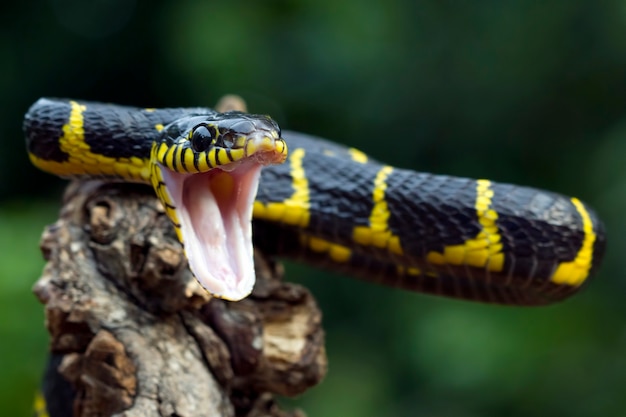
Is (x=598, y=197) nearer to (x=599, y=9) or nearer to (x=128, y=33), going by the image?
(x=599, y=9)

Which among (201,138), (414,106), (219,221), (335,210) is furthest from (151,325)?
(414,106)

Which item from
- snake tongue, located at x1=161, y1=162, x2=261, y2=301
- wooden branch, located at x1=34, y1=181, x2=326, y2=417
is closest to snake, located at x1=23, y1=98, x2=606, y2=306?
snake tongue, located at x1=161, y1=162, x2=261, y2=301

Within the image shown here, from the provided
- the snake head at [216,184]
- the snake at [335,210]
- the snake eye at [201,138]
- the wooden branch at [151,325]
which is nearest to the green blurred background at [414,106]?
the snake at [335,210]

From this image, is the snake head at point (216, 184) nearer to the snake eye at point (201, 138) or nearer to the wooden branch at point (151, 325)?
the snake eye at point (201, 138)

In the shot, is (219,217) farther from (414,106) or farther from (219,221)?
(414,106)

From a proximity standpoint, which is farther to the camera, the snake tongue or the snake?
the snake

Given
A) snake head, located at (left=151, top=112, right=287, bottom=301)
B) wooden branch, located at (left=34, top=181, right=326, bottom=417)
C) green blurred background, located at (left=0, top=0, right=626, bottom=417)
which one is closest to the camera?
snake head, located at (left=151, top=112, right=287, bottom=301)

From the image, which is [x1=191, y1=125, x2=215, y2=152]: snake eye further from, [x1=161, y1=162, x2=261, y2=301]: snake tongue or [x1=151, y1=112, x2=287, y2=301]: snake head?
[x1=161, y1=162, x2=261, y2=301]: snake tongue
